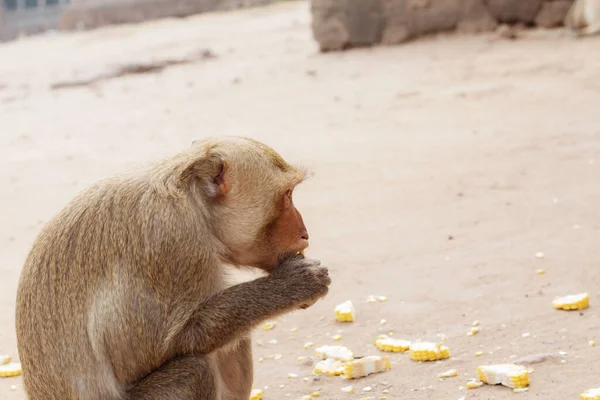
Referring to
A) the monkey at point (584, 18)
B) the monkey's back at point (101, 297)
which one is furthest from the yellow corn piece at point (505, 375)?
the monkey at point (584, 18)

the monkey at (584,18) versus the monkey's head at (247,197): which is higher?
the monkey's head at (247,197)

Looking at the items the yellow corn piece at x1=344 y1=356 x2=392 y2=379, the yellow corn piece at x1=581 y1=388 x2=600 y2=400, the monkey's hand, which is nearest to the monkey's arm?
the monkey's hand

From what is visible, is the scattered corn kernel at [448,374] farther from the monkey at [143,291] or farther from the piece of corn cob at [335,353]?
the monkey at [143,291]

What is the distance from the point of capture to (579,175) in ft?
23.5

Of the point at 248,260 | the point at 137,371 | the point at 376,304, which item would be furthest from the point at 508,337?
the point at 137,371

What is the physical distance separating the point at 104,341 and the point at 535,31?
1045 cm

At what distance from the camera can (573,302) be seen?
4863mm

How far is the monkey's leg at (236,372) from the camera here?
408cm

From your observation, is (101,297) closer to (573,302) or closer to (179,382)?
(179,382)

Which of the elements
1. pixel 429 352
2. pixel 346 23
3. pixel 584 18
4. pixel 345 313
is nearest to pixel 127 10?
pixel 346 23

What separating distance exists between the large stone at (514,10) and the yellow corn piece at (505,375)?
953cm

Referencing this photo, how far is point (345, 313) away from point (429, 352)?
2.53 ft

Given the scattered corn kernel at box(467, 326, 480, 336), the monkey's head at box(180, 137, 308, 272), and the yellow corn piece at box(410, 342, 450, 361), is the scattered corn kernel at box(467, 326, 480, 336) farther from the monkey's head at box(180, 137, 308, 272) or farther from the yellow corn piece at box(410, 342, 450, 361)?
the monkey's head at box(180, 137, 308, 272)

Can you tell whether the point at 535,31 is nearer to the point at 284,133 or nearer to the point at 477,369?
the point at 284,133
